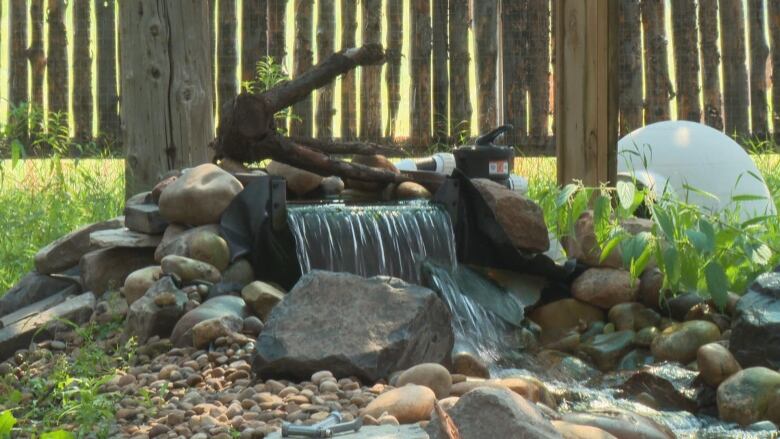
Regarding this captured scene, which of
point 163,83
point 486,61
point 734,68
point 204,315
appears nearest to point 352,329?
point 204,315

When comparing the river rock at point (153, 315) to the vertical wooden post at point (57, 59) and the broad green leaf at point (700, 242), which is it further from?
the vertical wooden post at point (57, 59)

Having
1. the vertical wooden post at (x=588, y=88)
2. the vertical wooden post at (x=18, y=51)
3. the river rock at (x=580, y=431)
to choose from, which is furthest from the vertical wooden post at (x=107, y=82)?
the river rock at (x=580, y=431)

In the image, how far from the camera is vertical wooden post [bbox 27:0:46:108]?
9.90 metres

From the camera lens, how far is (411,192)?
6.60 metres

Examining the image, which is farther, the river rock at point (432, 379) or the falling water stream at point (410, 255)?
the falling water stream at point (410, 255)

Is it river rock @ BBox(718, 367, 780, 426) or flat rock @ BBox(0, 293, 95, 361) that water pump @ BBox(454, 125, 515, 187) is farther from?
river rock @ BBox(718, 367, 780, 426)

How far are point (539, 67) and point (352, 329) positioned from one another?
587 centimetres

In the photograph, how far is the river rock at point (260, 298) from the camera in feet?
17.3

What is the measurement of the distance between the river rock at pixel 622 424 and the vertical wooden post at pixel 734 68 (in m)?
6.69

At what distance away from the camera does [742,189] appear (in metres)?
7.20

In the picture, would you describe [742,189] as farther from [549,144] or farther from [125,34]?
[125,34]

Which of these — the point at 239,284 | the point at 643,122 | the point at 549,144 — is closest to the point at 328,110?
the point at 549,144

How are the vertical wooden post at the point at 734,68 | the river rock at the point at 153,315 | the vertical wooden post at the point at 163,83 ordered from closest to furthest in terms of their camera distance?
the river rock at the point at 153,315
the vertical wooden post at the point at 163,83
the vertical wooden post at the point at 734,68

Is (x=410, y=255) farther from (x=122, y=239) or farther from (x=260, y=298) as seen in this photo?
(x=122, y=239)
